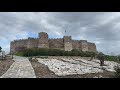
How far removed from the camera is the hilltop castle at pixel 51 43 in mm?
28828

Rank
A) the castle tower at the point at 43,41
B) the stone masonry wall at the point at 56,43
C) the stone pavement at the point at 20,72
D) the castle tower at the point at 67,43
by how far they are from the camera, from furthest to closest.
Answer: the stone masonry wall at the point at 56,43
the castle tower at the point at 67,43
the castle tower at the point at 43,41
the stone pavement at the point at 20,72

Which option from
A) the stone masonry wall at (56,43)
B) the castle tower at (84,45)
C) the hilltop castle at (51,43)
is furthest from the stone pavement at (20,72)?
the castle tower at (84,45)

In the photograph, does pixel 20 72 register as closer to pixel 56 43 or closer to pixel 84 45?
pixel 56 43

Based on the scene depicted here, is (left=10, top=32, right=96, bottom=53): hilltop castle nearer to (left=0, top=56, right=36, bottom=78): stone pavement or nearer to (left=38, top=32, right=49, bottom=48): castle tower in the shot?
(left=38, top=32, right=49, bottom=48): castle tower

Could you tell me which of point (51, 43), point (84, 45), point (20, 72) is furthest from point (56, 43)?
point (20, 72)

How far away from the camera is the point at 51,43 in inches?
Result: 1189

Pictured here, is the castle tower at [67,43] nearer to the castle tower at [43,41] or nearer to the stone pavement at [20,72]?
the castle tower at [43,41]

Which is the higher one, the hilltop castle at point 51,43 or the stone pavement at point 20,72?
→ the hilltop castle at point 51,43
